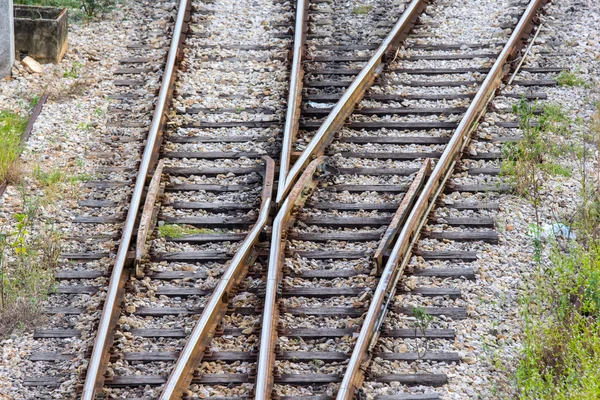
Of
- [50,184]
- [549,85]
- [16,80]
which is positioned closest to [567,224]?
[549,85]

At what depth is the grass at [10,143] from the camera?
9.74m

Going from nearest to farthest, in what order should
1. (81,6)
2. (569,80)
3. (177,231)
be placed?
(177,231), (569,80), (81,6)

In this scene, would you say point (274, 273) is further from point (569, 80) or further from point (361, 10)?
point (361, 10)

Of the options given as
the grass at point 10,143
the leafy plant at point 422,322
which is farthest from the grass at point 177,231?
the leafy plant at point 422,322

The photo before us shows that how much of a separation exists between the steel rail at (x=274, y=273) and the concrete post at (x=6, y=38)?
4.42m

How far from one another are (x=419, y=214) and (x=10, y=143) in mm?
4258

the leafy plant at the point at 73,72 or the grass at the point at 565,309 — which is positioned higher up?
the leafy plant at the point at 73,72

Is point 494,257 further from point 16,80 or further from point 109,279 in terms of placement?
point 16,80

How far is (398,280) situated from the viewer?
8172mm

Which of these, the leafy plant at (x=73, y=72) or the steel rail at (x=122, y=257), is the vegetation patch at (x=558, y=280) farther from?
the leafy plant at (x=73, y=72)

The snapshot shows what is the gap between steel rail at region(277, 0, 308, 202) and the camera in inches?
375

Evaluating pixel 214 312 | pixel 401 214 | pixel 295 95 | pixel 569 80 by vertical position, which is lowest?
pixel 214 312

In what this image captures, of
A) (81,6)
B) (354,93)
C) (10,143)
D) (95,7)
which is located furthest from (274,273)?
(81,6)

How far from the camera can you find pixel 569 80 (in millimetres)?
11461
